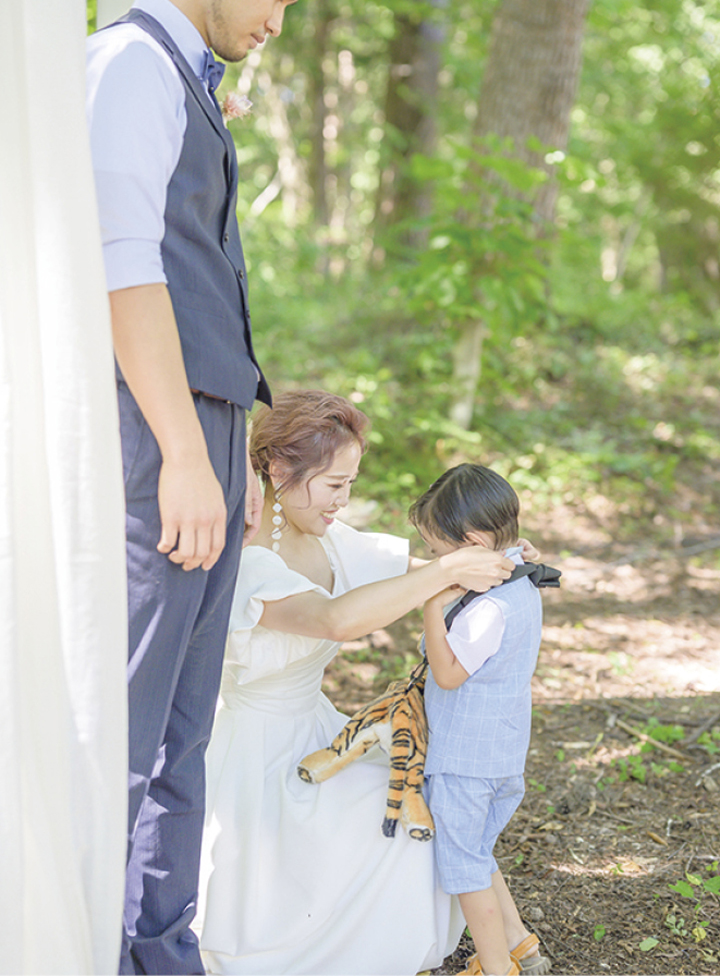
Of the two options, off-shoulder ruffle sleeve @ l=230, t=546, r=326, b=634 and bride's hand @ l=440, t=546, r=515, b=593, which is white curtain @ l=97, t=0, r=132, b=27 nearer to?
off-shoulder ruffle sleeve @ l=230, t=546, r=326, b=634

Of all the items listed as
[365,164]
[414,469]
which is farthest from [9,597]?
[365,164]

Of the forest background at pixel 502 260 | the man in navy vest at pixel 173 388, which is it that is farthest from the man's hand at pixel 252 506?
the forest background at pixel 502 260

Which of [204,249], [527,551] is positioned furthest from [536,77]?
[204,249]

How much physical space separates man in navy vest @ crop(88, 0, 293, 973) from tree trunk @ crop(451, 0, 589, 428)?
447 cm

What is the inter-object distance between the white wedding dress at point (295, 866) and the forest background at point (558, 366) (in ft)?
0.99

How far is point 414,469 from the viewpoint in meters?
5.50

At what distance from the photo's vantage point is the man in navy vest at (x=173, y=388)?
1.37 metres

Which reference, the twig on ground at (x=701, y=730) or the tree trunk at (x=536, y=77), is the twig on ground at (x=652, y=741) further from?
the tree trunk at (x=536, y=77)

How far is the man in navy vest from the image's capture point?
53.8 inches

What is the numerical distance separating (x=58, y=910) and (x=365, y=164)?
16832mm

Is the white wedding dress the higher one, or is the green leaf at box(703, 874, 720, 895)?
the white wedding dress

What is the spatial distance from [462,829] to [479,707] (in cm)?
26

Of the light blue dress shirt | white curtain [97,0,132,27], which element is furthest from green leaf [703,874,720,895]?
white curtain [97,0,132,27]

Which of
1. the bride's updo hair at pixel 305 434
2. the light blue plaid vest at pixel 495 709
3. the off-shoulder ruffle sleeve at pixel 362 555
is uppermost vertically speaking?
the bride's updo hair at pixel 305 434
